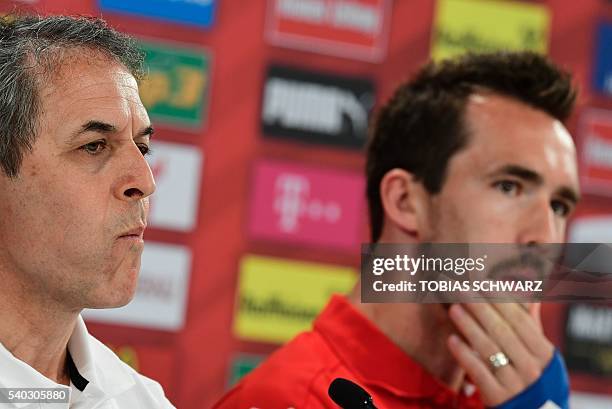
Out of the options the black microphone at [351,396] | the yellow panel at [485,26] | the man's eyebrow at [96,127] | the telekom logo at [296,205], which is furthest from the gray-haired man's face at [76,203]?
the yellow panel at [485,26]

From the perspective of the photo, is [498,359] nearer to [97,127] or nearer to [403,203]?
[403,203]

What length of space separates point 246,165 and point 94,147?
1369 mm

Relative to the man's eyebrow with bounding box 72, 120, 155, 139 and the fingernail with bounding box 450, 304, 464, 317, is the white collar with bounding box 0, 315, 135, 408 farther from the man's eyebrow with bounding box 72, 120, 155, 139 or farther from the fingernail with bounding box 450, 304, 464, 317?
the fingernail with bounding box 450, 304, 464, 317

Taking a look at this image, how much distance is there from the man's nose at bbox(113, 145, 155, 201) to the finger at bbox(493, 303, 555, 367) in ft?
2.26

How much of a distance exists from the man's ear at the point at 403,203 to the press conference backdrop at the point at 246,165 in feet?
2.64

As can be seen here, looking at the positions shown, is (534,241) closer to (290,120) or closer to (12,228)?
(12,228)

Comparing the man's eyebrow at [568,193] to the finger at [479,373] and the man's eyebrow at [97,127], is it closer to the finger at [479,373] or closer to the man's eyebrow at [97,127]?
the finger at [479,373]

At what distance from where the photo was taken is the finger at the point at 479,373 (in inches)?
64.3

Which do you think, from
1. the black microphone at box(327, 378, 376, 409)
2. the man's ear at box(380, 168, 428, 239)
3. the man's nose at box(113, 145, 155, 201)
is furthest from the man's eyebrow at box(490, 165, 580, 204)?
the man's nose at box(113, 145, 155, 201)

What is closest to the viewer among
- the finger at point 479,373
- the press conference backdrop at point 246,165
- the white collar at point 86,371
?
the white collar at point 86,371

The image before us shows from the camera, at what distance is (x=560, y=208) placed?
1747 millimetres

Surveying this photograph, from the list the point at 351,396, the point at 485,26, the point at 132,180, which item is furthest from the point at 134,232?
the point at 485,26

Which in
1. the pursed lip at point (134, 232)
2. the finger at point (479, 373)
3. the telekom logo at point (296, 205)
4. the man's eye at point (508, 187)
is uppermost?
the pursed lip at point (134, 232)

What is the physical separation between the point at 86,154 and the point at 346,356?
629 mm
